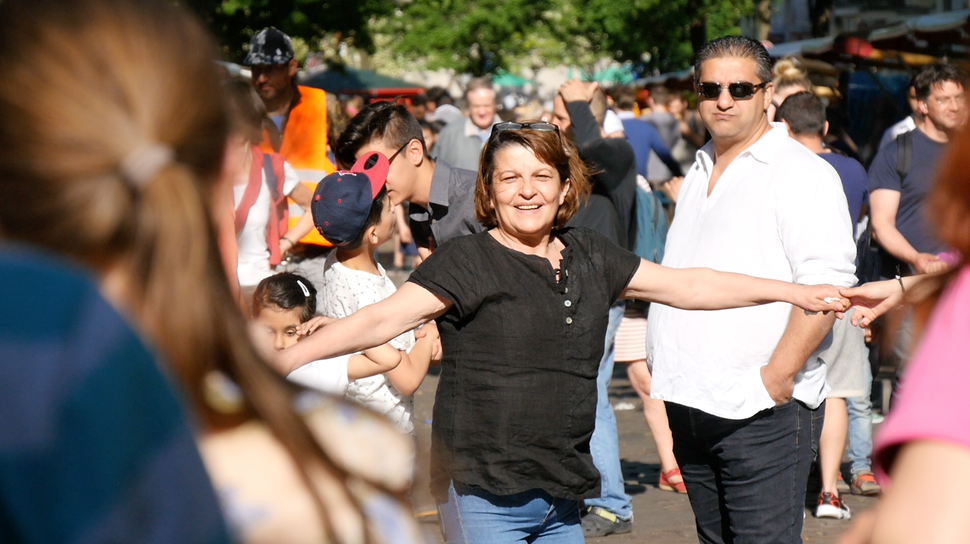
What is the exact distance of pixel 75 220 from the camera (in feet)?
3.55

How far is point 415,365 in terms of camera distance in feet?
13.6

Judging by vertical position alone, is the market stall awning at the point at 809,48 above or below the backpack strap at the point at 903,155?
above

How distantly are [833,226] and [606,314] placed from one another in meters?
0.88

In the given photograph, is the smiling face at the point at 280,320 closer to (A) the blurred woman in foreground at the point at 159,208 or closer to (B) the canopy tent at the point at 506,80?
(A) the blurred woman in foreground at the point at 159,208

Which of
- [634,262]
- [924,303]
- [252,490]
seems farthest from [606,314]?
[252,490]

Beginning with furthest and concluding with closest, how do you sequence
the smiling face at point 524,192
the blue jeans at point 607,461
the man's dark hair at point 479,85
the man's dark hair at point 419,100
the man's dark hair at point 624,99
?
the man's dark hair at point 419,100 < the man's dark hair at point 624,99 < the man's dark hair at point 479,85 < the blue jeans at point 607,461 < the smiling face at point 524,192

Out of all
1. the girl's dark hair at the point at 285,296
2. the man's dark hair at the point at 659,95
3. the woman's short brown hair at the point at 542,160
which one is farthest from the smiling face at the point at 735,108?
the man's dark hair at the point at 659,95

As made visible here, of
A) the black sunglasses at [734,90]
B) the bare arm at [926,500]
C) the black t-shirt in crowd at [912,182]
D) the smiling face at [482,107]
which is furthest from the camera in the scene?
the smiling face at [482,107]

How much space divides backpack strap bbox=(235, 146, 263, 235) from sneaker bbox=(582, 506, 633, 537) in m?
2.39

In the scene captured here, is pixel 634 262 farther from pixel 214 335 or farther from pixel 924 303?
pixel 214 335

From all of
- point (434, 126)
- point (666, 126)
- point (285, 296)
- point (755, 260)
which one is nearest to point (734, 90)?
point (755, 260)

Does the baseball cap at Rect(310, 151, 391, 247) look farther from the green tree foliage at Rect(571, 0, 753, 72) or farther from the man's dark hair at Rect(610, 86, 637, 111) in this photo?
the green tree foliage at Rect(571, 0, 753, 72)

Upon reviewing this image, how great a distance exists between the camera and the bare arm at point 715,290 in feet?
11.2

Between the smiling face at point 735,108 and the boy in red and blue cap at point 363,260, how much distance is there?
1.29 m
